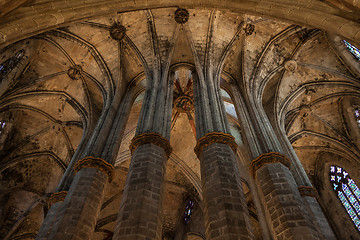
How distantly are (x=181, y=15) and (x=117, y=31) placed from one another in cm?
294

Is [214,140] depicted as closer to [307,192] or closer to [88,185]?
[307,192]

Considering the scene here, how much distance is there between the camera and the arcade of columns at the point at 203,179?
5.56 metres

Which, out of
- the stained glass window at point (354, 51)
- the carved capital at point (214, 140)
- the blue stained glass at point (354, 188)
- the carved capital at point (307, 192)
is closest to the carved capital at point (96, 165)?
the carved capital at point (214, 140)

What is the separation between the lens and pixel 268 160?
25.4ft

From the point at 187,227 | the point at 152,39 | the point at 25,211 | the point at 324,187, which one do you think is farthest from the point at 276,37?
the point at 25,211

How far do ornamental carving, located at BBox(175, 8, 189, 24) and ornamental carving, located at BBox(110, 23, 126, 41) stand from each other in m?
2.44

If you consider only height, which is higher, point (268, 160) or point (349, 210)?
point (349, 210)

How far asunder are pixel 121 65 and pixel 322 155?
11.9 m

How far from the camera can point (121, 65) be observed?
41.1ft

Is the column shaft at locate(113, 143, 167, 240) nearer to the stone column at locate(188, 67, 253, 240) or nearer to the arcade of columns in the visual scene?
the arcade of columns

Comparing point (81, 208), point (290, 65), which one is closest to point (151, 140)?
point (81, 208)

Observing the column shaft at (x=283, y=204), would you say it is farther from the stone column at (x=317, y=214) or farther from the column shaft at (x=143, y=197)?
the column shaft at (x=143, y=197)

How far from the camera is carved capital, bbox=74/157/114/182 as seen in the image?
7960 mm

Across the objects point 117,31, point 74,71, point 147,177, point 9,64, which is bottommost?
point 147,177
